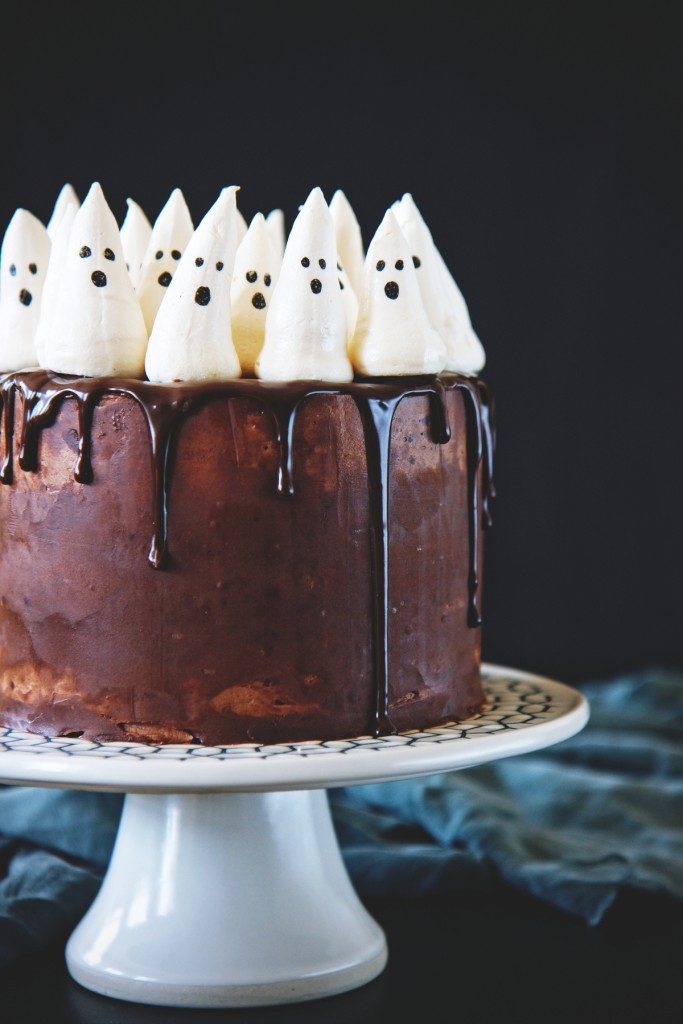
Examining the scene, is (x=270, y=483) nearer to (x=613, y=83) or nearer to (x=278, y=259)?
(x=278, y=259)

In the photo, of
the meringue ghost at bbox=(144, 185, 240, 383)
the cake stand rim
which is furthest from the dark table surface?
the meringue ghost at bbox=(144, 185, 240, 383)

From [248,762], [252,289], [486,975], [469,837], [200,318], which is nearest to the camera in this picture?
[248,762]

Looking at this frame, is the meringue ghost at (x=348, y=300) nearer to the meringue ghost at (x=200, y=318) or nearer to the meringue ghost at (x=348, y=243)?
the meringue ghost at (x=348, y=243)

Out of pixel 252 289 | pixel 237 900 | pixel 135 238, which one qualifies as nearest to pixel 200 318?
pixel 252 289

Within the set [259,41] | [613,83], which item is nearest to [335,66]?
[259,41]

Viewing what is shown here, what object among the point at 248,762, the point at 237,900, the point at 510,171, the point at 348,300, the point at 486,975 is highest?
the point at 510,171

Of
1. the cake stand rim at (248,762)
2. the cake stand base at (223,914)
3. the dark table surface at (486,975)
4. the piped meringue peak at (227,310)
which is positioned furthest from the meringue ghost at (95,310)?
the dark table surface at (486,975)

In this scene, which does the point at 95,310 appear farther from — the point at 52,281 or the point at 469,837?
the point at 469,837

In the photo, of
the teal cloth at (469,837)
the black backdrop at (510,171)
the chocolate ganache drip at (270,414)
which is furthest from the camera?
the black backdrop at (510,171)
